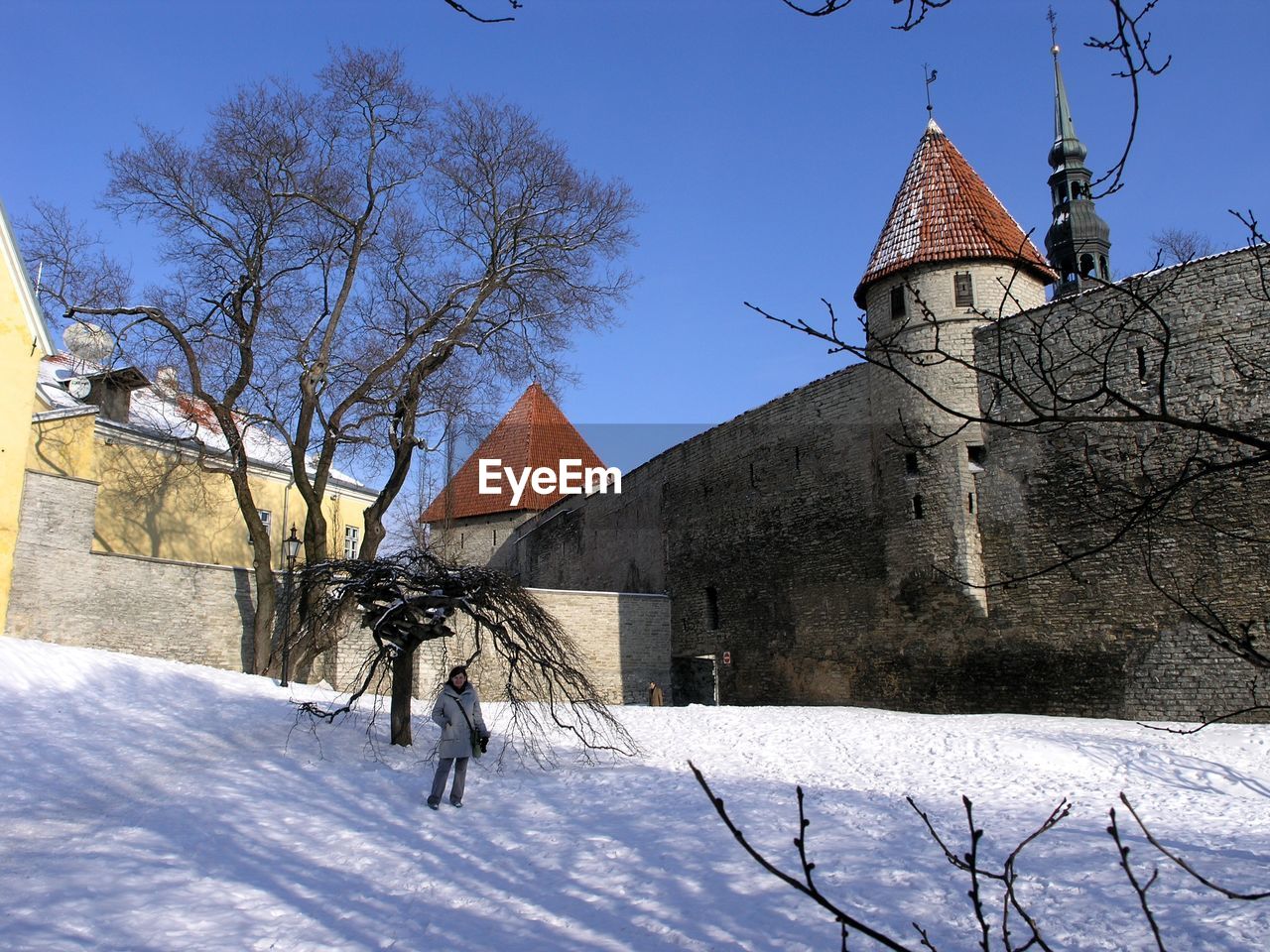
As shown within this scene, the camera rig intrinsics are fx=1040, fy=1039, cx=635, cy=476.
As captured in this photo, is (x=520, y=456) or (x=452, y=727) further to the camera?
(x=520, y=456)

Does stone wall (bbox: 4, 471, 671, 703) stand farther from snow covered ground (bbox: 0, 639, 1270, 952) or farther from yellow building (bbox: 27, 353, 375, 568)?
snow covered ground (bbox: 0, 639, 1270, 952)

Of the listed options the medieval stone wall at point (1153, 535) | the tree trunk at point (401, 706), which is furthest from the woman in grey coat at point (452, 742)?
the medieval stone wall at point (1153, 535)

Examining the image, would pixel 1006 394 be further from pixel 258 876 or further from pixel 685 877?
pixel 258 876

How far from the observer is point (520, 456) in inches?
1393

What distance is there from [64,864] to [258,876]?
3.62ft

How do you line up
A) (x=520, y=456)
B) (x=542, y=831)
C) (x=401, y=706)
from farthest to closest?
(x=520, y=456), (x=401, y=706), (x=542, y=831)

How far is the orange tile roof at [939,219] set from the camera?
16375mm

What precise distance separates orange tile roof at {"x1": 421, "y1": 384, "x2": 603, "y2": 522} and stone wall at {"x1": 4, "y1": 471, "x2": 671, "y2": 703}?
653 inches

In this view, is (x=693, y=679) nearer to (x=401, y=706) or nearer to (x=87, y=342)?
(x=401, y=706)

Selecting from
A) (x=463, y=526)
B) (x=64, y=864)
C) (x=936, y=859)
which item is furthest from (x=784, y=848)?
(x=463, y=526)

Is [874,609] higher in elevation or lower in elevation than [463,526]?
lower

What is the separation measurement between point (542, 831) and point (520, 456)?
27996mm

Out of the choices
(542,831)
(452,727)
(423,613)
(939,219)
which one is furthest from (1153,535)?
(452,727)

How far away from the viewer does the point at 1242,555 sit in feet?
41.6
